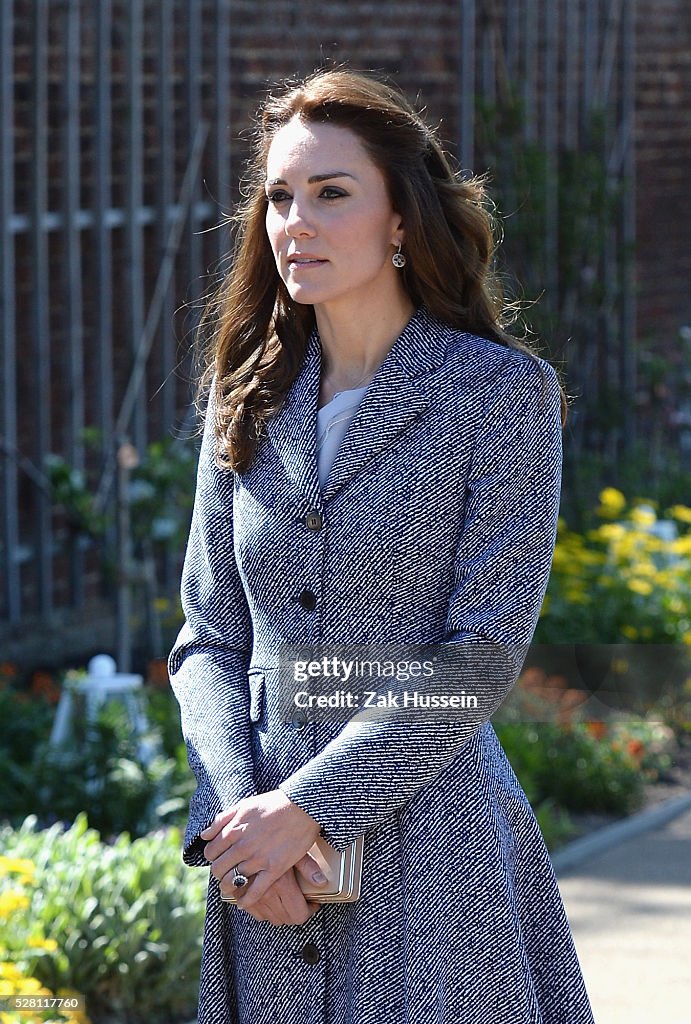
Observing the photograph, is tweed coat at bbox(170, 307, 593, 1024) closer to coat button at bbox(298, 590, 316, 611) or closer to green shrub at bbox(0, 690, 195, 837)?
coat button at bbox(298, 590, 316, 611)

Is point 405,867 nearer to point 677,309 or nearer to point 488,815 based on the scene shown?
point 488,815

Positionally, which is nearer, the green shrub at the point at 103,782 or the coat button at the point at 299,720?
the coat button at the point at 299,720

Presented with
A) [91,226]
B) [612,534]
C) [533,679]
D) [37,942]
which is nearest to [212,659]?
[37,942]

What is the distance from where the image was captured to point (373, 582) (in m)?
2.23

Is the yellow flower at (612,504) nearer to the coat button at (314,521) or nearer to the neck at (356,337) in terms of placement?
the neck at (356,337)

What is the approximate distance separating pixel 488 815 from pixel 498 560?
0.37 meters

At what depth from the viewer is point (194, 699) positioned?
7.75ft

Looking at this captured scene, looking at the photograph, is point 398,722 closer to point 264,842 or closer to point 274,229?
point 264,842

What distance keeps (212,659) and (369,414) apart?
1.41 feet

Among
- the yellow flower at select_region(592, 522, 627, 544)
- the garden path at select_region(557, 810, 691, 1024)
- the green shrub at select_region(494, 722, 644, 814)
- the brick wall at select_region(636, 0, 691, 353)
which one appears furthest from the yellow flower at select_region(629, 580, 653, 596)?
the brick wall at select_region(636, 0, 691, 353)

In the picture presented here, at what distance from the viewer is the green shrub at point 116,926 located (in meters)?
3.71

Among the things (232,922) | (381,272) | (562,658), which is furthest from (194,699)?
(562,658)

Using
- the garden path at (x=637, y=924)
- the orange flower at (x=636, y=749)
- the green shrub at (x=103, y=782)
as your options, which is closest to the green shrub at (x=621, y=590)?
the orange flower at (x=636, y=749)

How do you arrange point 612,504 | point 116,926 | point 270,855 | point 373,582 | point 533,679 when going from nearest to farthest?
point 270,855 → point 373,582 → point 116,926 → point 533,679 → point 612,504
